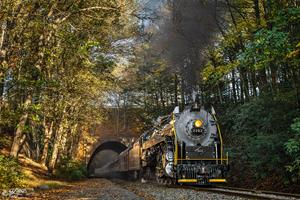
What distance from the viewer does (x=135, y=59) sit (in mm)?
22688

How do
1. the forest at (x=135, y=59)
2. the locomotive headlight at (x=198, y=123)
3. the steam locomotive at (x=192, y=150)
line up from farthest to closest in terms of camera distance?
the locomotive headlight at (x=198, y=123)
the steam locomotive at (x=192, y=150)
the forest at (x=135, y=59)

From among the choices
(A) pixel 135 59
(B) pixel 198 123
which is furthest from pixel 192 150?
(A) pixel 135 59

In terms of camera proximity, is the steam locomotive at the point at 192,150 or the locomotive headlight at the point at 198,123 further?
Answer: the locomotive headlight at the point at 198,123

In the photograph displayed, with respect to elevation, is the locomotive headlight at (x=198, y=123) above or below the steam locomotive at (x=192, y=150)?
above

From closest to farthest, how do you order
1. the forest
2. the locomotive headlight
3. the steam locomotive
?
the forest
the steam locomotive
the locomotive headlight

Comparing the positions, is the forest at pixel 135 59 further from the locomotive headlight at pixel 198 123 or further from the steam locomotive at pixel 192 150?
the locomotive headlight at pixel 198 123

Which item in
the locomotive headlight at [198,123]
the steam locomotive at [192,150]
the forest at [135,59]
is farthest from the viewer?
the locomotive headlight at [198,123]

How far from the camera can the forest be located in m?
A: 10.8

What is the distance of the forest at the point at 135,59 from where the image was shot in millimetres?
10820

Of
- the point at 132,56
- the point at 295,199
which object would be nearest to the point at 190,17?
the point at 132,56

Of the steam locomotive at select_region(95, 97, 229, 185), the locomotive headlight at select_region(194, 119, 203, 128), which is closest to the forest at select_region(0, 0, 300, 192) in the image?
the steam locomotive at select_region(95, 97, 229, 185)

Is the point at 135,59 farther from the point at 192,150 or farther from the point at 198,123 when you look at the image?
the point at 192,150

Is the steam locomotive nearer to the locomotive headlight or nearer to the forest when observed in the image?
the locomotive headlight

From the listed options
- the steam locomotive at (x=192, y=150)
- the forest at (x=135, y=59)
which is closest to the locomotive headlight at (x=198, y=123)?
the steam locomotive at (x=192, y=150)
